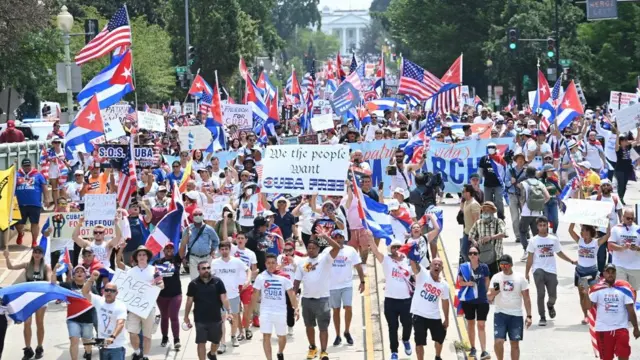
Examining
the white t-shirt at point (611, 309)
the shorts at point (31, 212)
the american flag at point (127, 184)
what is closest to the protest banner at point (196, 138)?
the shorts at point (31, 212)

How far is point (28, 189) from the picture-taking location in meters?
24.4

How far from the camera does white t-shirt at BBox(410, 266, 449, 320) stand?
15.4 m

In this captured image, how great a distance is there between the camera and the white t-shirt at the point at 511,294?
1522 centimetres

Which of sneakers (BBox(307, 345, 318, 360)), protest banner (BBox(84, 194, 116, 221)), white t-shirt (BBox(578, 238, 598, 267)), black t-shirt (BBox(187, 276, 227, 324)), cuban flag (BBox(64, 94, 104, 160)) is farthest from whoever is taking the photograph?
cuban flag (BBox(64, 94, 104, 160))

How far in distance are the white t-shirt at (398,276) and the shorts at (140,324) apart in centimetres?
296

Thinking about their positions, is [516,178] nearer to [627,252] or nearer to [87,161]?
[627,252]

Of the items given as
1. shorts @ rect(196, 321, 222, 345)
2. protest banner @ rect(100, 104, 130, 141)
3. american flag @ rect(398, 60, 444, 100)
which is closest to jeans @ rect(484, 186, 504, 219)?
protest banner @ rect(100, 104, 130, 141)

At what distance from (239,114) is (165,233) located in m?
16.1

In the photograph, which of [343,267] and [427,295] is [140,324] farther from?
[427,295]

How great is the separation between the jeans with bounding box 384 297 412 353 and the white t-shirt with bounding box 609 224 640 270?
3239mm

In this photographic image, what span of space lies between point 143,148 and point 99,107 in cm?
109

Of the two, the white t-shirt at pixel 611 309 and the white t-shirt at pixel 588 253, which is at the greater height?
the white t-shirt at pixel 588 253

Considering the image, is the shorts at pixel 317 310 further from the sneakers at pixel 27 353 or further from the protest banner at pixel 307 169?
the sneakers at pixel 27 353

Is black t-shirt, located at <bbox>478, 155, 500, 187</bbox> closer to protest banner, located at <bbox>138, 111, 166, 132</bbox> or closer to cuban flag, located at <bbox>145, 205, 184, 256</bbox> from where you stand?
cuban flag, located at <bbox>145, 205, 184, 256</bbox>
